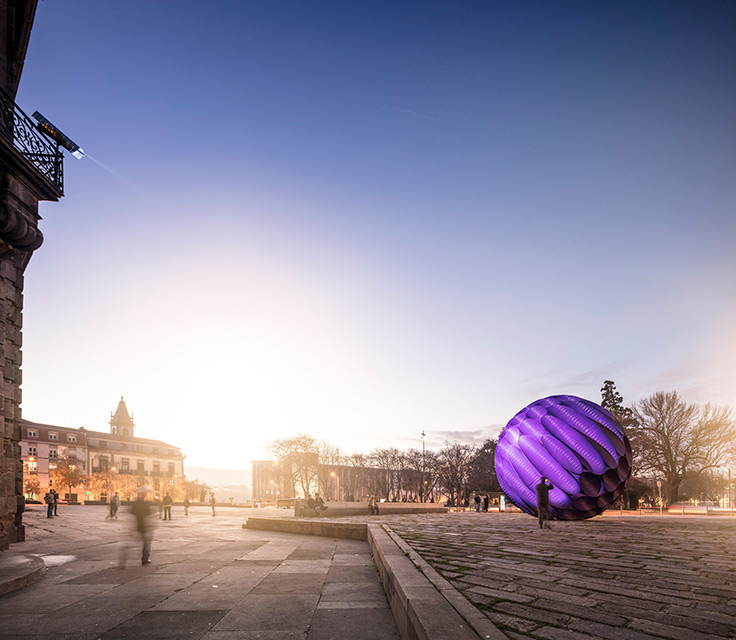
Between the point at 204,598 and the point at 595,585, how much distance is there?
5.22 meters

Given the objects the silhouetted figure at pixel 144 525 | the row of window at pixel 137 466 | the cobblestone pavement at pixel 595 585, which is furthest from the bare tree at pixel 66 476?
the cobblestone pavement at pixel 595 585

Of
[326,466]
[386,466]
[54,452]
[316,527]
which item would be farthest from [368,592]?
[54,452]

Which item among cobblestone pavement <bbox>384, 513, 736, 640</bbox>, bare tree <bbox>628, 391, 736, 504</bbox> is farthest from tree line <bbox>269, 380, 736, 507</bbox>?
cobblestone pavement <bbox>384, 513, 736, 640</bbox>

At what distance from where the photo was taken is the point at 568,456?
626 inches

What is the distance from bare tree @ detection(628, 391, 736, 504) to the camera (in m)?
45.2

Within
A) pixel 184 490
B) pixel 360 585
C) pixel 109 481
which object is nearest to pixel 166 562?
pixel 360 585

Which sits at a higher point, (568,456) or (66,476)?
(568,456)

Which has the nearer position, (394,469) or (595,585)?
(595,585)

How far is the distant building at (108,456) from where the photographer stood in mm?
91750

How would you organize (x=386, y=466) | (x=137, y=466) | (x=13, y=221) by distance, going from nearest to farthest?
1. (x=13, y=221)
2. (x=386, y=466)
3. (x=137, y=466)

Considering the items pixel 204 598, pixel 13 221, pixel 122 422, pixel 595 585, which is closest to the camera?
pixel 595 585

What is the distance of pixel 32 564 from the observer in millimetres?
9125

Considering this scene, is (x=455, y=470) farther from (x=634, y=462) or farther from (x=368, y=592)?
(x=368, y=592)

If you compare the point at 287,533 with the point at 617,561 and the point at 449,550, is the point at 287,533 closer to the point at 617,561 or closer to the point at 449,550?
the point at 449,550
